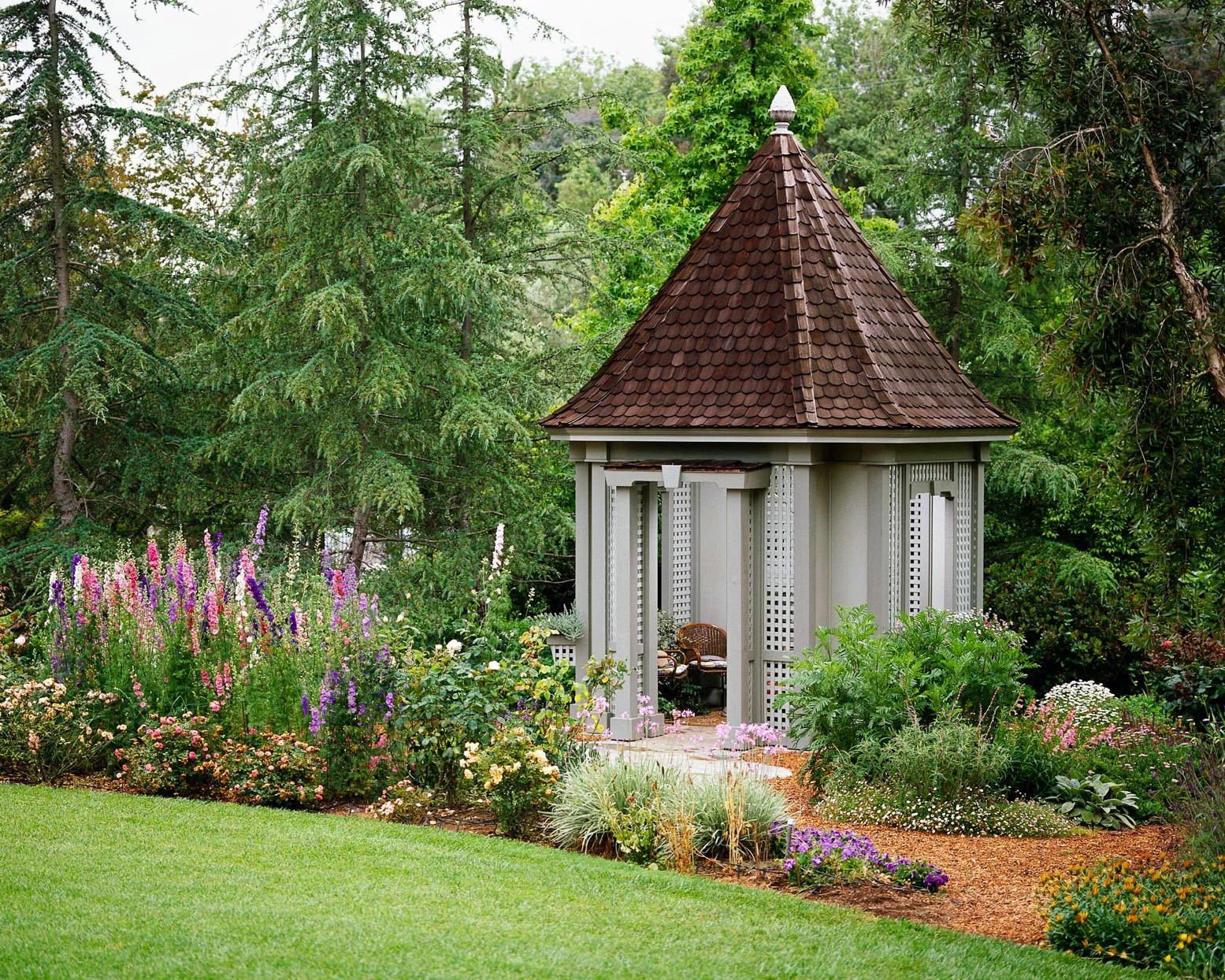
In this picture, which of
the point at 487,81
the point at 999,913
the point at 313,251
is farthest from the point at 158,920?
the point at 487,81

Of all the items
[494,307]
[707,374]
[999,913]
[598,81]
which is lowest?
[999,913]

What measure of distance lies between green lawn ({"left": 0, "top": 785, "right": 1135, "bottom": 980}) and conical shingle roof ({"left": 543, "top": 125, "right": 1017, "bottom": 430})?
4.67m

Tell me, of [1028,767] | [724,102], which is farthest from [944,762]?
[724,102]

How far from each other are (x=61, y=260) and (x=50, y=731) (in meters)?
7.70

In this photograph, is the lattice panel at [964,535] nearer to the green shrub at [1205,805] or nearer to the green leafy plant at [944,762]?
the green leafy plant at [944,762]

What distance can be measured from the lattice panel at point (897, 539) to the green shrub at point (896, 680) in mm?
1503

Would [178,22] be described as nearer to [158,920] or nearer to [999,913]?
[158,920]

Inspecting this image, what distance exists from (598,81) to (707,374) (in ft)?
159

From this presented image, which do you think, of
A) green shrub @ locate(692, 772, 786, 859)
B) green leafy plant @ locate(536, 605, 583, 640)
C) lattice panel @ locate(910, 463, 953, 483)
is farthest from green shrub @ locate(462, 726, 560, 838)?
green leafy plant @ locate(536, 605, 583, 640)

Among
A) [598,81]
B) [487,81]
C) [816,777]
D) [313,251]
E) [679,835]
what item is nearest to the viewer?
[679,835]

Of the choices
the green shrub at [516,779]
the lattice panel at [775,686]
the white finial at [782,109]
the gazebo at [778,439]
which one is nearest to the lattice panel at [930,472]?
the gazebo at [778,439]

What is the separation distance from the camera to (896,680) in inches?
353

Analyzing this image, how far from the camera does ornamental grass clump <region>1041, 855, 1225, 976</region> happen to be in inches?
220

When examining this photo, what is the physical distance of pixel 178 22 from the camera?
17062mm
